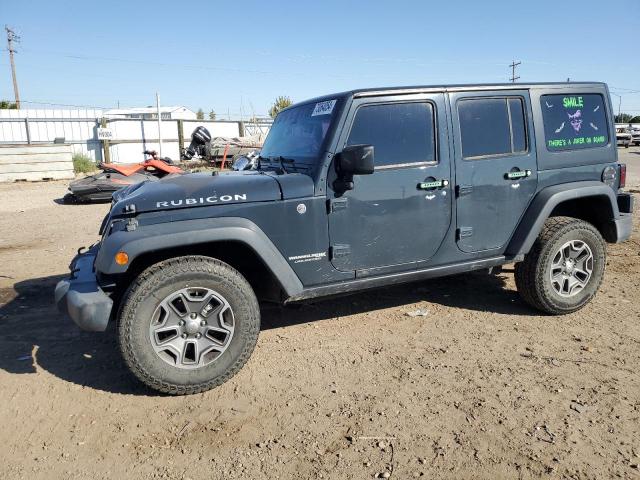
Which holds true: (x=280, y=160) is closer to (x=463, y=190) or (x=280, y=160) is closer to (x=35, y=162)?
(x=463, y=190)

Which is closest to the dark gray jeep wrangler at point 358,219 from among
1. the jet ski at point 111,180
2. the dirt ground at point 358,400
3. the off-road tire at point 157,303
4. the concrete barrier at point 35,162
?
the off-road tire at point 157,303

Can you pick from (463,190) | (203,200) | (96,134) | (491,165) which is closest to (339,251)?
(203,200)

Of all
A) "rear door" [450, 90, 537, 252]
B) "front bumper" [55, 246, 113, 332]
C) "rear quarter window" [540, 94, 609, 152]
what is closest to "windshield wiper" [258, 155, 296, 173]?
"rear door" [450, 90, 537, 252]

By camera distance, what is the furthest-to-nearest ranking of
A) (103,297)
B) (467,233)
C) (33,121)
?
(33,121), (467,233), (103,297)

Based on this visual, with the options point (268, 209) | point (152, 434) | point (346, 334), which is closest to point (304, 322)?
point (346, 334)

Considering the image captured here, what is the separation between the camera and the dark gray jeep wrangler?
312cm

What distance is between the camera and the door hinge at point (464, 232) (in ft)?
12.8

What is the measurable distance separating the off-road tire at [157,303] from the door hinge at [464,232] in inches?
69.6

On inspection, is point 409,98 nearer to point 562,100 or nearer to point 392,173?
point 392,173

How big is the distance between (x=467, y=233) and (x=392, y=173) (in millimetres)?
867

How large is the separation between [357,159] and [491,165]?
1.37m

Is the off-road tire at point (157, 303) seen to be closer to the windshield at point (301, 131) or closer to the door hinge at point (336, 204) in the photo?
the door hinge at point (336, 204)

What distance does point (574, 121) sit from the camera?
430 cm

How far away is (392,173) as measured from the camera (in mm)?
3611
